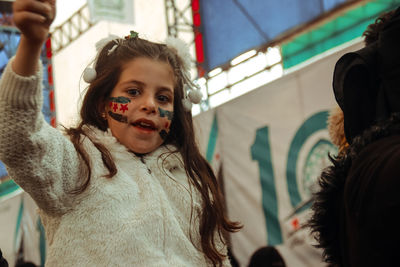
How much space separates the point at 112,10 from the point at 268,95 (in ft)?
7.36

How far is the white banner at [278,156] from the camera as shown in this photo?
10.6ft

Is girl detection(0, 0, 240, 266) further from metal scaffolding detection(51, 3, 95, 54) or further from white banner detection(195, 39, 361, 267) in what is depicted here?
metal scaffolding detection(51, 3, 95, 54)

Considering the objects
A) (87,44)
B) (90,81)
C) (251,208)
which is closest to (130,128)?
(90,81)

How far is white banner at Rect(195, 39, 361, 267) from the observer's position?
3.23 m

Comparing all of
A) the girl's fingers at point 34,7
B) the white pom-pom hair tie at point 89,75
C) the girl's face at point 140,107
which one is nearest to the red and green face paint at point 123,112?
the girl's face at point 140,107

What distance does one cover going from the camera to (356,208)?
34.5 inches

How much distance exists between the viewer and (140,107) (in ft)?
5.07

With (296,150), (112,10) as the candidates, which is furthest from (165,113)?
(112,10)

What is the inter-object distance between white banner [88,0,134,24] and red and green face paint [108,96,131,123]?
11.9 feet

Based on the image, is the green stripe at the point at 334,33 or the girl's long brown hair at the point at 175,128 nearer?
the girl's long brown hair at the point at 175,128

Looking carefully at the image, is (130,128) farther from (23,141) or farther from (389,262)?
(389,262)

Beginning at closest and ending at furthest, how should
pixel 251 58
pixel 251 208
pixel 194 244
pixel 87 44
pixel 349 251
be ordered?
1. pixel 349 251
2. pixel 194 244
3. pixel 251 208
4. pixel 251 58
5. pixel 87 44

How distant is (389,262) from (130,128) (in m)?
0.95

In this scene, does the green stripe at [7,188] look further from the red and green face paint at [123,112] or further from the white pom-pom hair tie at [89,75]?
the red and green face paint at [123,112]
